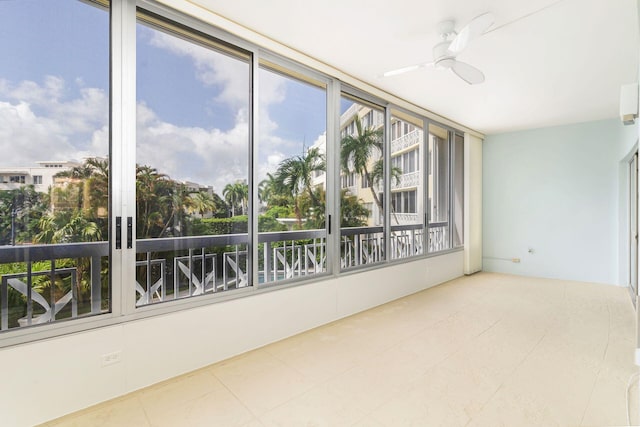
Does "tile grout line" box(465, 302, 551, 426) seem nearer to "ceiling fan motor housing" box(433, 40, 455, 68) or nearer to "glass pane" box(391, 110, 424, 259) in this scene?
"glass pane" box(391, 110, 424, 259)

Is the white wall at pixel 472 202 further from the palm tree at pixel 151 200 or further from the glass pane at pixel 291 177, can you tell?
the palm tree at pixel 151 200

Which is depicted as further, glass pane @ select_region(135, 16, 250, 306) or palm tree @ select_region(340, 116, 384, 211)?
palm tree @ select_region(340, 116, 384, 211)

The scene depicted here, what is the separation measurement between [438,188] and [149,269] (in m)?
4.65

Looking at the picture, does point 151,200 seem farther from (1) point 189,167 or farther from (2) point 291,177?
(2) point 291,177

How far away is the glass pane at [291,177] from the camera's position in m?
3.11

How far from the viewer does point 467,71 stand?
104 inches

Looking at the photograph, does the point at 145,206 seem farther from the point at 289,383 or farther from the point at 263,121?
the point at 289,383

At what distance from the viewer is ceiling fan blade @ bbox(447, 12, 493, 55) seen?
6.72ft

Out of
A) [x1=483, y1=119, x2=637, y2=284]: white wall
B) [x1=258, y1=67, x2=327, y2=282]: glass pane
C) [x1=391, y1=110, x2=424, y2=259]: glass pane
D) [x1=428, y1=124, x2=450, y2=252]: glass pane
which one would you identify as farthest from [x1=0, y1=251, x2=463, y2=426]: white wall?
[x1=483, y1=119, x2=637, y2=284]: white wall

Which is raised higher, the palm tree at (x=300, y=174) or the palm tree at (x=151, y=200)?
the palm tree at (x=300, y=174)

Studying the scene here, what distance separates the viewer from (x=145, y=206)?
2.29 metres

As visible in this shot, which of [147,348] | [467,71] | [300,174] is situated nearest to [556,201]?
[467,71]

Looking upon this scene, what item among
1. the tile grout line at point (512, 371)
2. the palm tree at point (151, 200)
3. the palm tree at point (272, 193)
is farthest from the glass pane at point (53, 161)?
the tile grout line at point (512, 371)

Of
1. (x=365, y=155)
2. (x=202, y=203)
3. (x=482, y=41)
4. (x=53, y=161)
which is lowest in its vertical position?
(x=202, y=203)
